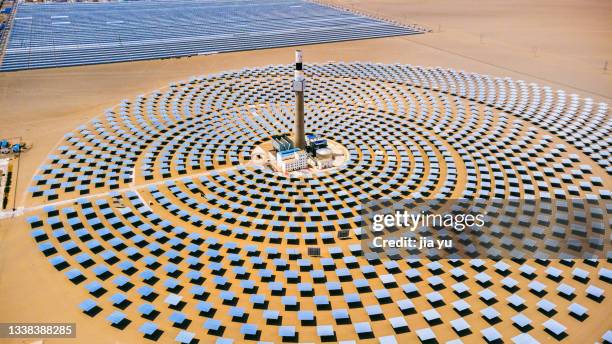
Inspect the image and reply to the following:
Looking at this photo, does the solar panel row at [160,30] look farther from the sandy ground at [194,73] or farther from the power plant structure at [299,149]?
the power plant structure at [299,149]

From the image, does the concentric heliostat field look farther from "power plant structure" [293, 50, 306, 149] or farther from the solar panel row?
the solar panel row

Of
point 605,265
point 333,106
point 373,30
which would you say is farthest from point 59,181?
point 373,30
